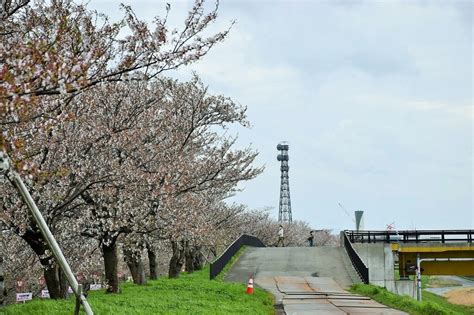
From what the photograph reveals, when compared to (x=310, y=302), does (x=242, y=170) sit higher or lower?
higher

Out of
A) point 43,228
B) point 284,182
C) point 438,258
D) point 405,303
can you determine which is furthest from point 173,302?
point 284,182

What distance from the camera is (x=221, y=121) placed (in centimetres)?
2927

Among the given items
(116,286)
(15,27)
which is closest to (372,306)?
(116,286)

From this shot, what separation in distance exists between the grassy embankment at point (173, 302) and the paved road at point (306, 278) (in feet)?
3.89

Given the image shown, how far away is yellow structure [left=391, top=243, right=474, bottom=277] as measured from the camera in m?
38.9

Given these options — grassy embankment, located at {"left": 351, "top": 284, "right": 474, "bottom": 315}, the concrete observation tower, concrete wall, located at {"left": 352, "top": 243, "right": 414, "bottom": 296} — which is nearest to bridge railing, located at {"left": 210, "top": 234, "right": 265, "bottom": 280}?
grassy embankment, located at {"left": 351, "top": 284, "right": 474, "bottom": 315}

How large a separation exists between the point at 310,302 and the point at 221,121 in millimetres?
10800

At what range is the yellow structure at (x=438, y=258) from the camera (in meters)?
38.9

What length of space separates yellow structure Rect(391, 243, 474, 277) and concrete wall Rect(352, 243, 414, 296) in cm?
385

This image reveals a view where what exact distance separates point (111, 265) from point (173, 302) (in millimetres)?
3862

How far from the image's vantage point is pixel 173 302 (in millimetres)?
17531

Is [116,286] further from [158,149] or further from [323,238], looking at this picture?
[323,238]

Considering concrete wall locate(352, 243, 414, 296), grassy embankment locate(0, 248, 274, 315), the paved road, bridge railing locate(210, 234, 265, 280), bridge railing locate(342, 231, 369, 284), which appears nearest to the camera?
grassy embankment locate(0, 248, 274, 315)

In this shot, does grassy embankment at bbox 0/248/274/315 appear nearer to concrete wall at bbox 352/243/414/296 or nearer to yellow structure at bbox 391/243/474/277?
concrete wall at bbox 352/243/414/296
